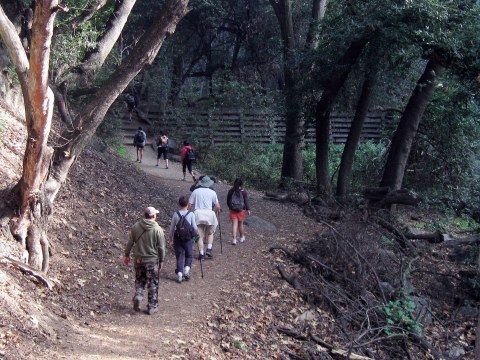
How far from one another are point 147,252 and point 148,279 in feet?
1.29

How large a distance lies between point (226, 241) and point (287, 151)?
30.3ft

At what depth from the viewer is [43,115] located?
7598mm

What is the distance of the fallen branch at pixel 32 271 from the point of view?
7.65 metres

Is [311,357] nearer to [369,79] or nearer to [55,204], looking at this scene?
[55,204]

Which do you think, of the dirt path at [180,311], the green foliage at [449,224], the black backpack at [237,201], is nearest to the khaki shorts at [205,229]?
the dirt path at [180,311]

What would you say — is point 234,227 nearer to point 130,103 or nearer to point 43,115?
point 43,115

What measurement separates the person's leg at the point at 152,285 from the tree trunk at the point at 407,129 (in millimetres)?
10535

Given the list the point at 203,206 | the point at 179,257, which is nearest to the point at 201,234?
the point at 203,206

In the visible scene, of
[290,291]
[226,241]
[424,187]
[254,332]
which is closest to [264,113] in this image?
[424,187]

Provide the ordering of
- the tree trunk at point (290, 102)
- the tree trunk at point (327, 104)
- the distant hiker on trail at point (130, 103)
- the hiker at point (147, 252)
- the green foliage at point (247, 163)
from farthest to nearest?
the distant hiker on trail at point (130, 103)
the green foliage at point (247, 163)
the tree trunk at point (290, 102)
the tree trunk at point (327, 104)
the hiker at point (147, 252)

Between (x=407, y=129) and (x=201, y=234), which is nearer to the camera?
(x=201, y=234)

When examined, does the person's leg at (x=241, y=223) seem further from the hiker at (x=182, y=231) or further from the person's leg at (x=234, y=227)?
the hiker at (x=182, y=231)

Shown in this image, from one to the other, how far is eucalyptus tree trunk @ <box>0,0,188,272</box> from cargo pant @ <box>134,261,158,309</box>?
138 cm

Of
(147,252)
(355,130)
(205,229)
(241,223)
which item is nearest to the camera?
(147,252)
